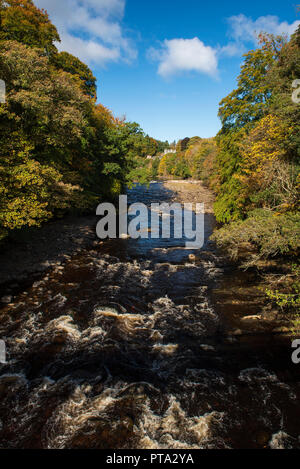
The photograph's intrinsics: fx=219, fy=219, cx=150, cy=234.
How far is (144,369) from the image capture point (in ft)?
19.5

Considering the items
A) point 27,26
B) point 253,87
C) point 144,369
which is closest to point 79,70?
point 27,26

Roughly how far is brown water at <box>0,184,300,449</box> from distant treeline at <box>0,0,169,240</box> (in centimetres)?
414

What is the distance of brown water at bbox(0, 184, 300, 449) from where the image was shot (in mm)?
4383

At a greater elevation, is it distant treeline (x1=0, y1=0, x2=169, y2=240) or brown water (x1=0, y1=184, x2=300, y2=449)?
distant treeline (x1=0, y1=0, x2=169, y2=240)

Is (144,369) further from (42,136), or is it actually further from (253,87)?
(253,87)

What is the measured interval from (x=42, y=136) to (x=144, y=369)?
497 inches

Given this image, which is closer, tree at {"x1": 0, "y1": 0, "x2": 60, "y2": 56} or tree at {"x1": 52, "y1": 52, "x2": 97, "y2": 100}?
tree at {"x1": 0, "y1": 0, "x2": 60, "y2": 56}

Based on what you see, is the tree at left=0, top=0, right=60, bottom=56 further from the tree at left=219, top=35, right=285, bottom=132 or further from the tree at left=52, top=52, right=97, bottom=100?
the tree at left=219, top=35, right=285, bottom=132

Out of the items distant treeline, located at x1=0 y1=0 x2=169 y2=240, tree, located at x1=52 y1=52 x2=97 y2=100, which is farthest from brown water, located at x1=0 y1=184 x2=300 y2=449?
tree, located at x1=52 y1=52 x2=97 y2=100

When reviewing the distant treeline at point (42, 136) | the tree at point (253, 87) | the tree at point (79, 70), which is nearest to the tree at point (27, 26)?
the distant treeline at point (42, 136)

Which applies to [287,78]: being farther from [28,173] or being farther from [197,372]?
[197,372]

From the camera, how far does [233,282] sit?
10.5 m

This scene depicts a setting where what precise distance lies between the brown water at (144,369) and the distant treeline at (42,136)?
163 inches
